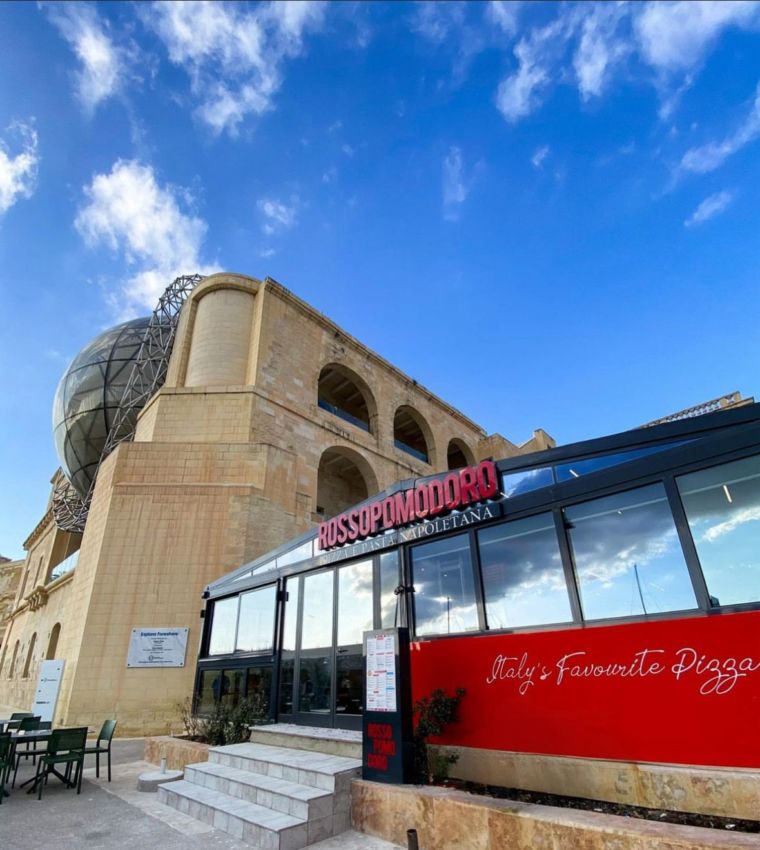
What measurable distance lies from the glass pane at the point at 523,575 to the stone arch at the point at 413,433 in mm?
18532

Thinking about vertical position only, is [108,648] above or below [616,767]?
above

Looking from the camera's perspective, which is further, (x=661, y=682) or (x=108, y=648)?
(x=108, y=648)

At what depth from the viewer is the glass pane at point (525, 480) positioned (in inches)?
232

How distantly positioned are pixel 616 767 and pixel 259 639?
6858mm

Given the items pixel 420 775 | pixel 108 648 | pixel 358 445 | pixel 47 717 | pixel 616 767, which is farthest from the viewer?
pixel 358 445

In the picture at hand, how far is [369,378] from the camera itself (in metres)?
23.8

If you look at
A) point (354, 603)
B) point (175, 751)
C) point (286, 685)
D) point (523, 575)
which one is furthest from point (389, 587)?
point (175, 751)

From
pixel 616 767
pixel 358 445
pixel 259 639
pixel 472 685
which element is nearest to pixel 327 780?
pixel 472 685

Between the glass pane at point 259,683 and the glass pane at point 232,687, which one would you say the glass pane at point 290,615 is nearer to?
the glass pane at point 259,683

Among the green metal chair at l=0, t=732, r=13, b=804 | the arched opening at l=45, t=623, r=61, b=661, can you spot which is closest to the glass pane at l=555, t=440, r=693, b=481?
the green metal chair at l=0, t=732, r=13, b=804

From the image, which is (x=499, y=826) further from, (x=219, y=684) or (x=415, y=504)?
(x=219, y=684)

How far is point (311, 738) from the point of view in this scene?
22.3 feet

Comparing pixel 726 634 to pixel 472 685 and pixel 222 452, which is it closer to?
pixel 472 685

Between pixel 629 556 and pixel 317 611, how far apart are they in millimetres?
5250
